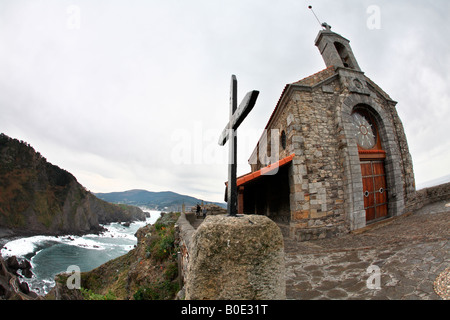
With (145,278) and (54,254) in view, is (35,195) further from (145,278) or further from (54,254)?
(145,278)

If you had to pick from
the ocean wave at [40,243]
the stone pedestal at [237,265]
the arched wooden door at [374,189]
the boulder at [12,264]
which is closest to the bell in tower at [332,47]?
the arched wooden door at [374,189]

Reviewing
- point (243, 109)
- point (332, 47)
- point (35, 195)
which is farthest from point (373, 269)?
point (35, 195)

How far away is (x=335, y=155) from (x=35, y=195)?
2718 inches

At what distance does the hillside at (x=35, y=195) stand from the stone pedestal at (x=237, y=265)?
65784mm

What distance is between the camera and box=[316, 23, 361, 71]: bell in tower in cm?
876

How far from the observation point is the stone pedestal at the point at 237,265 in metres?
1.45

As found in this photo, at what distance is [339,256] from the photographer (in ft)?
13.9

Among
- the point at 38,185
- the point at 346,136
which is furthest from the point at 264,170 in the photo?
the point at 38,185

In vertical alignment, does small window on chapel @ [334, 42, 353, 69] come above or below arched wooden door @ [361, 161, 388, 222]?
above

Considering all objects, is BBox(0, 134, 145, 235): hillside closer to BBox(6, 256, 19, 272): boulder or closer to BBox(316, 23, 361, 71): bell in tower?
BBox(6, 256, 19, 272): boulder

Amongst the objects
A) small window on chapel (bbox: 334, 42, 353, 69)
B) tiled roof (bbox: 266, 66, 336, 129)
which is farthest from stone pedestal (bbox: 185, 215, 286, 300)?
small window on chapel (bbox: 334, 42, 353, 69)

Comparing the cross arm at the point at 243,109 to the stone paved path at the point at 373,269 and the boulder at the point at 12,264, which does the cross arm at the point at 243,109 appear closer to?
the stone paved path at the point at 373,269

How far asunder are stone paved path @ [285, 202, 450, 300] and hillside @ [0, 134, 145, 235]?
65569 mm
